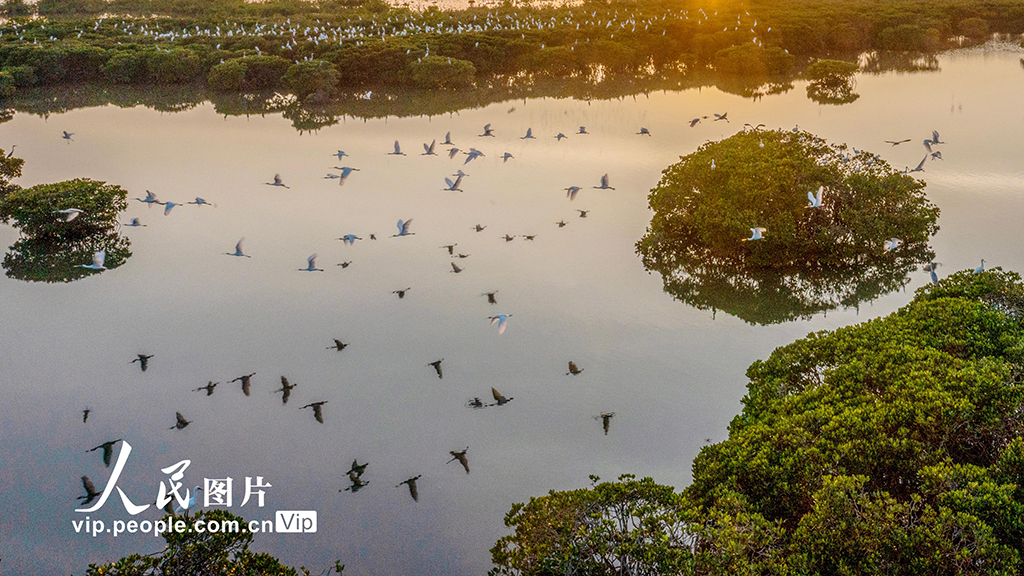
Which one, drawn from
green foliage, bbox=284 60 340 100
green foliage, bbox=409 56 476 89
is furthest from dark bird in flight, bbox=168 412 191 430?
green foliage, bbox=409 56 476 89

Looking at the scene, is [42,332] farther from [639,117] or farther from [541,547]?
[639,117]

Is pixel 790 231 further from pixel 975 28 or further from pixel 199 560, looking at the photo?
pixel 975 28

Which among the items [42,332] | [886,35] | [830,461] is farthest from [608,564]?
[886,35]

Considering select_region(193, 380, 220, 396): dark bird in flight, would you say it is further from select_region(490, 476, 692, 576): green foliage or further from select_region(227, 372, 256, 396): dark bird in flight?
select_region(490, 476, 692, 576): green foliage

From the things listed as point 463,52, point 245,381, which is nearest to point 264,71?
point 463,52

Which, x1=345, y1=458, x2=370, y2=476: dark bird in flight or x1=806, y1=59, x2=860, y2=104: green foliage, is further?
x1=806, y1=59, x2=860, y2=104: green foliage

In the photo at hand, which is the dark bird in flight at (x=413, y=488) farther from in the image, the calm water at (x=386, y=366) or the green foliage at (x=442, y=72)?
the green foliage at (x=442, y=72)

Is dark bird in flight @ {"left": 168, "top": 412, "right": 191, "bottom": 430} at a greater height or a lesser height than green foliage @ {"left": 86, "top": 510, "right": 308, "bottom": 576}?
lesser
